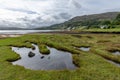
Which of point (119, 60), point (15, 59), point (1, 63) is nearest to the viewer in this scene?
point (1, 63)

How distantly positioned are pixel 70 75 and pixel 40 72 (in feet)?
20.5

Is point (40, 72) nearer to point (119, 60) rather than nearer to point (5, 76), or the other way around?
point (5, 76)

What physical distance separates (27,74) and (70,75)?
8.36 meters

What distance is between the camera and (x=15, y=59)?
162 feet

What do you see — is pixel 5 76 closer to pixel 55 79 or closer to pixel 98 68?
pixel 55 79

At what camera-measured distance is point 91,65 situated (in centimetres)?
3991

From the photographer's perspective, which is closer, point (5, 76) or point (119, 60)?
point (5, 76)

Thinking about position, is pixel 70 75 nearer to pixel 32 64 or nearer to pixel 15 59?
pixel 32 64

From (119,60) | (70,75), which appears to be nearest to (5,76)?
(70,75)

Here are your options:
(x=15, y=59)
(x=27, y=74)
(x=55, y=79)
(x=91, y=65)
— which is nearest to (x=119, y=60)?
(x=91, y=65)

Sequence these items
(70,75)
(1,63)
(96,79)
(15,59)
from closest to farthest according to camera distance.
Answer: (96,79)
(70,75)
(1,63)
(15,59)

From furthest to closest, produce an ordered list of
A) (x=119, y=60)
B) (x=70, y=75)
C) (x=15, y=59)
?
(x=15, y=59)
(x=119, y=60)
(x=70, y=75)

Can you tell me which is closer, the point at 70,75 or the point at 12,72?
the point at 70,75

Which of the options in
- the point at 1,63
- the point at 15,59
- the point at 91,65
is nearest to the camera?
the point at 91,65
